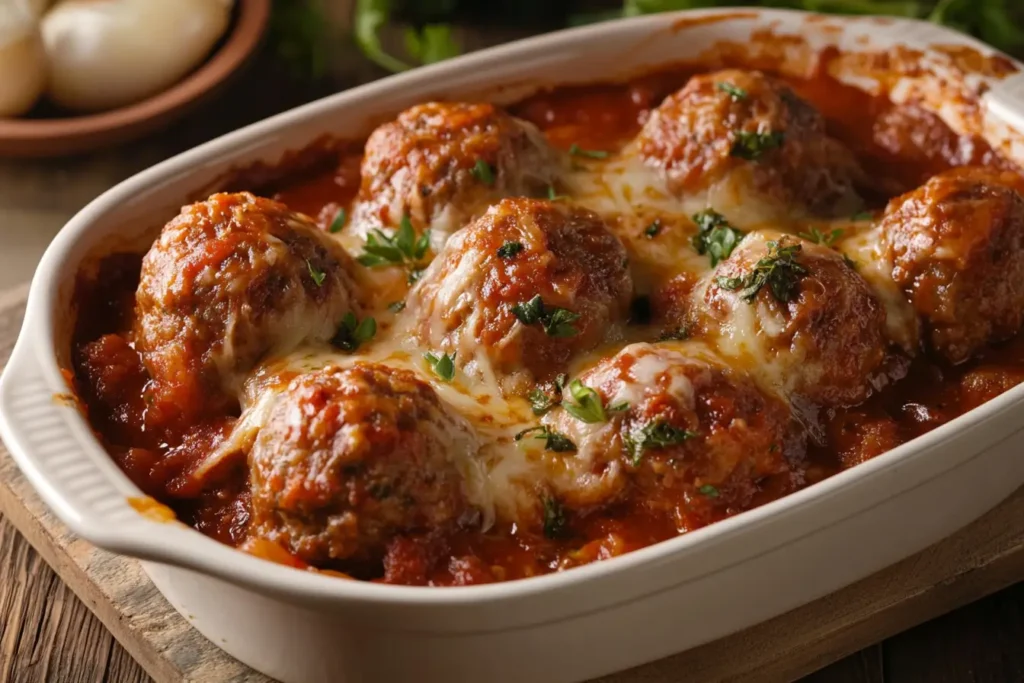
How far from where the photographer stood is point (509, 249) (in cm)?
311

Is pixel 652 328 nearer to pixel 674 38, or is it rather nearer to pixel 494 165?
pixel 494 165

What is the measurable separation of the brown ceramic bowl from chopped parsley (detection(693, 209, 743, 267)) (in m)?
2.01

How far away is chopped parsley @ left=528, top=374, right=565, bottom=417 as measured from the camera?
307 cm

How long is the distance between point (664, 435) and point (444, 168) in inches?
43.8

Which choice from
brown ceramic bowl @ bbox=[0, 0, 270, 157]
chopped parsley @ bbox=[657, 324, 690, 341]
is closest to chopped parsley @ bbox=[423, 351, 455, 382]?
chopped parsley @ bbox=[657, 324, 690, 341]

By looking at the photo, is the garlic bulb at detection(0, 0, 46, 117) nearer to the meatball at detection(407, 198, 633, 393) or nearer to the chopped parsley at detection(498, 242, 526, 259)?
the meatball at detection(407, 198, 633, 393)

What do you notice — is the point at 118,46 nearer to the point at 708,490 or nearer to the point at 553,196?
the point at 553,196

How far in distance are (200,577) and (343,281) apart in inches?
35.8

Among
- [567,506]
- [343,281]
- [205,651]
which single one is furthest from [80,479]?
[567,506]

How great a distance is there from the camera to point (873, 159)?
416cm

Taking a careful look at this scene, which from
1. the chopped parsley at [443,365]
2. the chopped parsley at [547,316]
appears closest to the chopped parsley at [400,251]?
the chopped parsley at [443,365]

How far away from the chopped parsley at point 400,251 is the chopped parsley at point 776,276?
0.87 meters

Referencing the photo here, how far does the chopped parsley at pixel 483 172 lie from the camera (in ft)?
11.6

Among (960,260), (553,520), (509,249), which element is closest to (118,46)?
(509,249)
